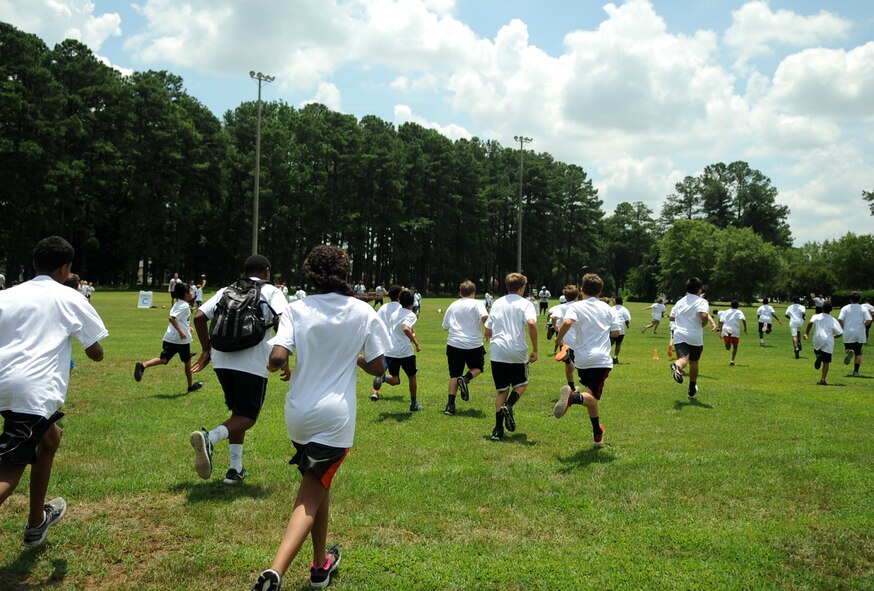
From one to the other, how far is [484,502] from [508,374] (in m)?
2.94

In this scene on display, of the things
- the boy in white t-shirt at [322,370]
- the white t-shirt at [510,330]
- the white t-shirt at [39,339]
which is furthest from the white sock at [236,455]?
the white t-shirt at [510,330]

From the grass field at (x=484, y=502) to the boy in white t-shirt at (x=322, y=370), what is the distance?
0.68 m

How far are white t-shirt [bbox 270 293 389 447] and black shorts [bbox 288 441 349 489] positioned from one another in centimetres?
4

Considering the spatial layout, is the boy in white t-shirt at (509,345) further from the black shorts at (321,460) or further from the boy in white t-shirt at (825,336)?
the boy in white t-shirt at (825,336)

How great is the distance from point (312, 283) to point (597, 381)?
4964mm

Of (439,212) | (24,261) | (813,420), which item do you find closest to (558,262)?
(439,212)

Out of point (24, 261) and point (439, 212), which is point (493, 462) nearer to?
point (24, 261)

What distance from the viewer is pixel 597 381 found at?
7.95 m

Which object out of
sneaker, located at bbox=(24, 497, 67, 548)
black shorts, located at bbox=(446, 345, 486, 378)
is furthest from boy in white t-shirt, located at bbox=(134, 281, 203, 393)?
sneaker, located at bbox=(24, 497, 67, 548)

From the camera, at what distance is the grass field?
4203 mm

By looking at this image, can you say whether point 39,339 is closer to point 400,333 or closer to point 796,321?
point 400,333

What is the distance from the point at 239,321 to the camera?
225 inches

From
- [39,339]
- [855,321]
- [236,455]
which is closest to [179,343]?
[236,455]

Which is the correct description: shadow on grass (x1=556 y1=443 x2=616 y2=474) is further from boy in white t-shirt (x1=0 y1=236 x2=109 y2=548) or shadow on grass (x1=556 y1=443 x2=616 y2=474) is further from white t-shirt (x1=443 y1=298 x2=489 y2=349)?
boy in white t-shirt (x1=0 y1=236 x2=109 y2=548)
